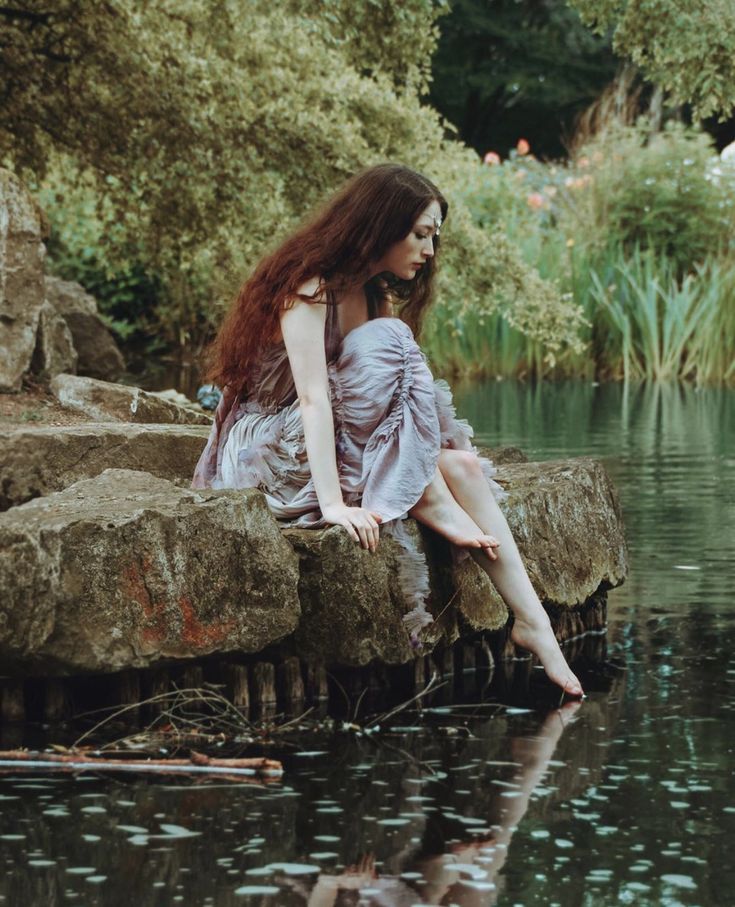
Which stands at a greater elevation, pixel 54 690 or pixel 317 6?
pixel 317 6

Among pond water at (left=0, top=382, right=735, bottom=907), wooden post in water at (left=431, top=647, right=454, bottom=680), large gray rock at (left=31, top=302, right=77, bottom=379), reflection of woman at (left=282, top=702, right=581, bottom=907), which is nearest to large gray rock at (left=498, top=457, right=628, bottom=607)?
pond water at (left=0, top=382, right=735, bottom=907)

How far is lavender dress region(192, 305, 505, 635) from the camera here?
4625 mm

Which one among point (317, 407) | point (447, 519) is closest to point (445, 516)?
point (447, 519)

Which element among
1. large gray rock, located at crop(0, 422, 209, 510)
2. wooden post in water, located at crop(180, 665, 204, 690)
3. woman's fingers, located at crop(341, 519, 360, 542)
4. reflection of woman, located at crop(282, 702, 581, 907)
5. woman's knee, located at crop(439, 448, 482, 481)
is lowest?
reflection of woman, located at crop(282, 702, 581, 907)

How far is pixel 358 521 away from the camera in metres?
4.50

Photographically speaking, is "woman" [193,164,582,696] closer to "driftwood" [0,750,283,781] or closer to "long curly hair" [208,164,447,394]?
"long curly hair" [208,164,447,394]

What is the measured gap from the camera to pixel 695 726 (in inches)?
169

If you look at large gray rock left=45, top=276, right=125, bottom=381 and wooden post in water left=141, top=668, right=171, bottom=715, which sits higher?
large gray rock left=45, top=276, right=125, bottom=381

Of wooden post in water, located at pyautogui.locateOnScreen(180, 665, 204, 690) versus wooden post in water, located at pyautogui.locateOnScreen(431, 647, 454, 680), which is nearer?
wooden post in water, located at pyautogui.locateOnScreen(180, 665, 204, 690)

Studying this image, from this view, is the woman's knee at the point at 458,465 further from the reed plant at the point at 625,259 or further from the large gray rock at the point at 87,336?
the reed plant at the point at 625,259

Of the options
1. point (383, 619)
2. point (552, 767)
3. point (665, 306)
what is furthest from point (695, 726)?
point (665, 306)

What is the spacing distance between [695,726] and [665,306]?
1292 cm

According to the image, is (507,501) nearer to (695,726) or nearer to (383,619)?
(383,619)

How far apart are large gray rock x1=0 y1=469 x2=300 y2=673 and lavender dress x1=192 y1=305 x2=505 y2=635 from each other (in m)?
0.33
